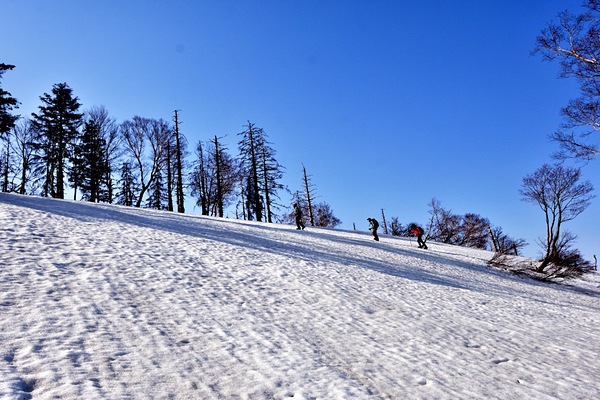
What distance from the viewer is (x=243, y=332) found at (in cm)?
388

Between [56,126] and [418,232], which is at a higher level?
[56,126]

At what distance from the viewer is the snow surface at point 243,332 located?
2.68m

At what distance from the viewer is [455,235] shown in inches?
1768

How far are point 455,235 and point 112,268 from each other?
47.4 metres

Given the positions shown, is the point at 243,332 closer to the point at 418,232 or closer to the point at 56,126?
the point at 418,232

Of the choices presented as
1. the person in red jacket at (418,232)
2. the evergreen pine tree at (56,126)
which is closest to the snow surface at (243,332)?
the person in red jacket at (418,232)

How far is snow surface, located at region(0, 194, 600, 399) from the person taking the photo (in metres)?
2.68

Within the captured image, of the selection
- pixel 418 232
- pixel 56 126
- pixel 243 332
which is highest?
pixel 56 126

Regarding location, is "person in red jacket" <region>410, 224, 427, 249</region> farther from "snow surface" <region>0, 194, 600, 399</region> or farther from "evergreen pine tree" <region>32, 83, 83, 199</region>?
"evergreen pine tree" <region>32, 83, 83, 199</region>

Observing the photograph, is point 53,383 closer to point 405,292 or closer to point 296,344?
point 296,344

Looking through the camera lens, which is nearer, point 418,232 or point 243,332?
point 243,332

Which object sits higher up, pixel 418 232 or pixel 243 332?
pixel 418 232

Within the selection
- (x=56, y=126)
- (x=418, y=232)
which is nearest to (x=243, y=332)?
(x=418, y=232)

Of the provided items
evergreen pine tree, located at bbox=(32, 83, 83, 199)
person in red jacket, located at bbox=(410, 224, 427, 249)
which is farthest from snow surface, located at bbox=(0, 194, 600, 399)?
evergreen pine tree, located at bbox=(32, 83, 83, 199)
